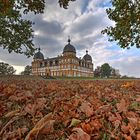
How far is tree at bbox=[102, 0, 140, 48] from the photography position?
15195 millimetres

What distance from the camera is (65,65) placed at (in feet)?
447

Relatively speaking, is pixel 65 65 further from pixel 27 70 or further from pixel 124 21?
pixel 124 21

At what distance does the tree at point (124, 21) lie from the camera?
15.2 metres

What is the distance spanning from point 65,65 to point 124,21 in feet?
396

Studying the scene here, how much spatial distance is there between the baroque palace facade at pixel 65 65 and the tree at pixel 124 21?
114 m

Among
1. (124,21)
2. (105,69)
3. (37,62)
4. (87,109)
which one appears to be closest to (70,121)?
(87,109)

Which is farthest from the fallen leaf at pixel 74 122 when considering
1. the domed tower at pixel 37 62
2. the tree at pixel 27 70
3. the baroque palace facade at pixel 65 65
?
the domed tower at pixel 37 62

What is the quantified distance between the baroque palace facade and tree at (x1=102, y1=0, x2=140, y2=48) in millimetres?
113956

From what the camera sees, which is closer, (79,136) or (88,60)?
(79,136)

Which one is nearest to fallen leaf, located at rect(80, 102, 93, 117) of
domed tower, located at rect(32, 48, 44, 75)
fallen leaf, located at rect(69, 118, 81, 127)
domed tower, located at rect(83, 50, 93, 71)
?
fallen leaf, located at rect(69, 118, 81, 127)

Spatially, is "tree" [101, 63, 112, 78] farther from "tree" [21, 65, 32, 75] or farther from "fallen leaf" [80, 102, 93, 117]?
"fallen leaf" [80, 102, 93, 117]

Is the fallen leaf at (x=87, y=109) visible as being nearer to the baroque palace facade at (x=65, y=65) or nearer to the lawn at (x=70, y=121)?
the lawn at (x=70, y=121)

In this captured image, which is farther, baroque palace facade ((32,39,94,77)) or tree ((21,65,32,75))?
tree ((21,65,32,75))

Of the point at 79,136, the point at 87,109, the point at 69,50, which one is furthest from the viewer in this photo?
the point at 69,50
